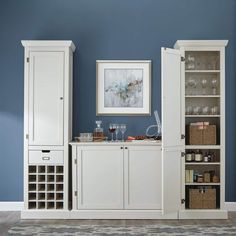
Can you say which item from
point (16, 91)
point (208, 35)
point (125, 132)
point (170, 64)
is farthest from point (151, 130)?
point (16, 91)

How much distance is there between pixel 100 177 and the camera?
5453 mm

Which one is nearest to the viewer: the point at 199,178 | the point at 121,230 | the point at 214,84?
the point at 121,230

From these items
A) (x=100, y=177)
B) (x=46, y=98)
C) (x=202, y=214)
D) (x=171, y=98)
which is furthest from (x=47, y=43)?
(x=202, y=214)

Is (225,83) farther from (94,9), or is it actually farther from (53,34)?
(53,34)

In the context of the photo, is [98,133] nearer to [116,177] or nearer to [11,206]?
[116,177]

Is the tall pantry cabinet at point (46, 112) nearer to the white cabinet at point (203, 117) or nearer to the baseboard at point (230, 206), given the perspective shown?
the white cabinet at point (203, 117)

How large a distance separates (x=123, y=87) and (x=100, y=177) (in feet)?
4.07

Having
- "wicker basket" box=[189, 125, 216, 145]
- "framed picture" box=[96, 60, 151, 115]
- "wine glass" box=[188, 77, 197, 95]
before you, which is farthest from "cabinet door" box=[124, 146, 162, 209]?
"wine glass" box=[188, 77, 197, 95]

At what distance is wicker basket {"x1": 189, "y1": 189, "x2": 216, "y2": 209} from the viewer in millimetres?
5480

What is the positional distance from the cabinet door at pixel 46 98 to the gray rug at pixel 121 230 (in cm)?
102

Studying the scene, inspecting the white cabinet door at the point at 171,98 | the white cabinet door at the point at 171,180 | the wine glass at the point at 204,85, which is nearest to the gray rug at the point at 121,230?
the white cabinet door at the point at 171,180

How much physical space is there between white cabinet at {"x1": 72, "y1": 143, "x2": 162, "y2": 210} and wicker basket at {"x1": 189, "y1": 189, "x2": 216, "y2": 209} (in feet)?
1.31

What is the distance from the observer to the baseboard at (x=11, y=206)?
19.5 feet

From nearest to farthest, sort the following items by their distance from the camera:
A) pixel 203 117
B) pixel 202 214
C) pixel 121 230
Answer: pixel 121 230 < pixel 202 214 < pixel 203 117
